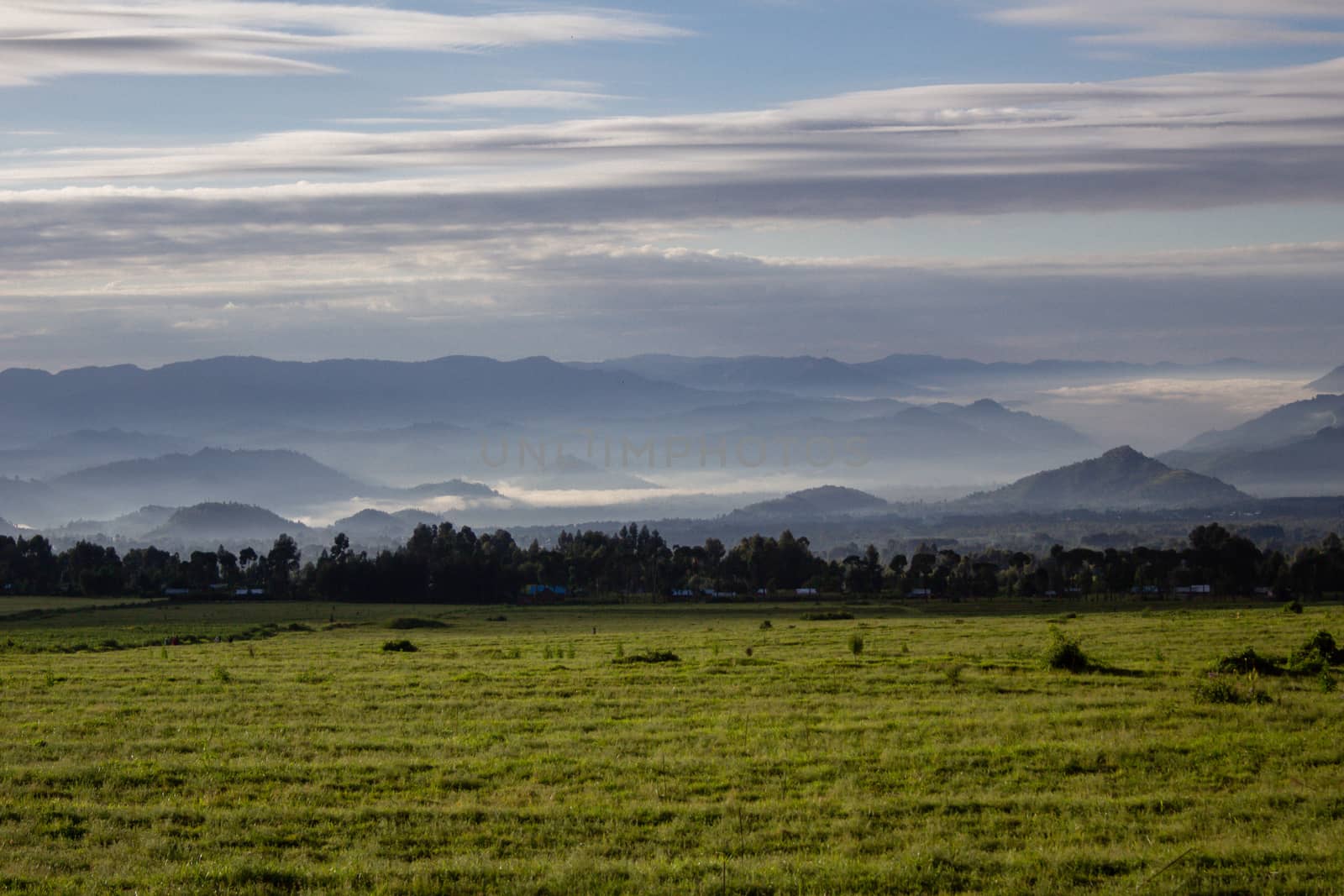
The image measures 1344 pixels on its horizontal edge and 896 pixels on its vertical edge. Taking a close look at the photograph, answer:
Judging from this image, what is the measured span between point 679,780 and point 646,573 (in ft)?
494

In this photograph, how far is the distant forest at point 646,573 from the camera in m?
145

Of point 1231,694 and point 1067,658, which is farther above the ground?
point 1067,658

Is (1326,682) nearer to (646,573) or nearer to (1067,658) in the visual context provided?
(1067,658)

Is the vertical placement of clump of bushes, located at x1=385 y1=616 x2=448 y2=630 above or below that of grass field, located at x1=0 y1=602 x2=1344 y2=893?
below

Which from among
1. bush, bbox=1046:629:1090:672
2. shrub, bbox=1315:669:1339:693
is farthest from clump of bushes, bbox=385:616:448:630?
shrub, bbox=1315:669:1339:693

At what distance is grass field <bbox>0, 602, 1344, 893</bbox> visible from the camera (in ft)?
57.0

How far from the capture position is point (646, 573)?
173000 millimetres

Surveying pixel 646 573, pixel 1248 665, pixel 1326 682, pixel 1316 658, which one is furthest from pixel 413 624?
pixel 646 573

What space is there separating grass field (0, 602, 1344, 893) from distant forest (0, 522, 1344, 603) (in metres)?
107

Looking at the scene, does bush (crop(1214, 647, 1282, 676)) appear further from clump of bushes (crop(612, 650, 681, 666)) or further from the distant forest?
the distant forest

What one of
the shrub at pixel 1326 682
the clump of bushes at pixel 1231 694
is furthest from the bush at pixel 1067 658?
the shrub at pixel 1326 682

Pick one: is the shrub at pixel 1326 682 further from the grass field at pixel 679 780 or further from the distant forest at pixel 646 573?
the distant forest at pixel 646 573

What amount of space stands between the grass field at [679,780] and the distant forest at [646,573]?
10711 centimetres

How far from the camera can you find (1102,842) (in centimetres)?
1881
